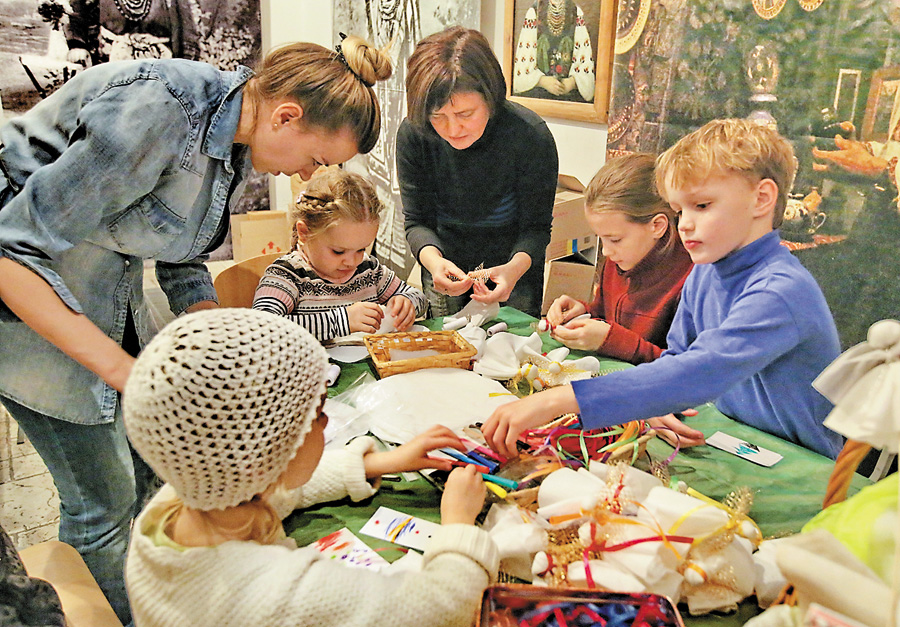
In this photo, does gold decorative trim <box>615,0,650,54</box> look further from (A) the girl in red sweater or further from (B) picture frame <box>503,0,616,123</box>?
(A) the girl in red sweater

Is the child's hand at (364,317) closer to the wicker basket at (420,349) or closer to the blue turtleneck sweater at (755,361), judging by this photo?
the wicker basket at (420,349)

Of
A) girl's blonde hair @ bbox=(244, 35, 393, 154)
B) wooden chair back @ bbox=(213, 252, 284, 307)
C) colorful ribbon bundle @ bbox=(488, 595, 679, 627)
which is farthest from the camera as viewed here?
wooden chair back @ bbox=(213, 252, 284, 307)

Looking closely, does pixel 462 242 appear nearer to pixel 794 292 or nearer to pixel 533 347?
pixel 533 347

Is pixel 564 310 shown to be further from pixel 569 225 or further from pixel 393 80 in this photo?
pixel 393 80

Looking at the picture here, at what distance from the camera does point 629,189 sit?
1.56 m

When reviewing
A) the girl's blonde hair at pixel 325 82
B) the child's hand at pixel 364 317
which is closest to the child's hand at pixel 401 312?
the child's hand at pixel 364 317

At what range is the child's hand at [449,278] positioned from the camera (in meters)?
2.01

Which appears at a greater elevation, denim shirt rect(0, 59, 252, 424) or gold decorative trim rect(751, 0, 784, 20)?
gold decorative trim rect(751, 0, 784, 20)

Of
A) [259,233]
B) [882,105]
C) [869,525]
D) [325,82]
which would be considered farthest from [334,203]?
[259,233]

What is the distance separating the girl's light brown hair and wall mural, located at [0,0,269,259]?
2.31 m

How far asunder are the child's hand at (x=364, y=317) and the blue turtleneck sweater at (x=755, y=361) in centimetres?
91

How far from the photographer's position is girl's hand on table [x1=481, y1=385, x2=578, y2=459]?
109cm

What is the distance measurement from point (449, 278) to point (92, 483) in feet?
3.64

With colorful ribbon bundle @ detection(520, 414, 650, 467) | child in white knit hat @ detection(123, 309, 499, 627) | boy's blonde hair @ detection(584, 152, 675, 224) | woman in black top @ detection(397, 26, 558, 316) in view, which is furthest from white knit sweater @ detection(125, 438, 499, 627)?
woman in black top @ detection(397, 26, 558, 316)
